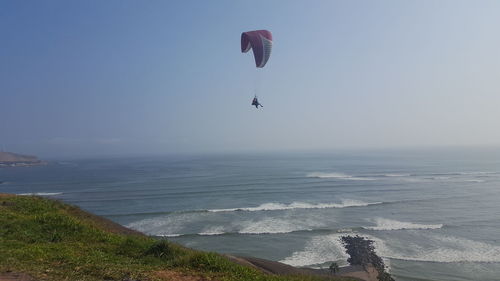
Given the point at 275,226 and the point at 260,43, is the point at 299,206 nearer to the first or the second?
the point at 275,226

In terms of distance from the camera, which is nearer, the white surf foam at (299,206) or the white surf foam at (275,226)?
the white surf foam at (275,226)

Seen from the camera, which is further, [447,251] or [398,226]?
[398,226]

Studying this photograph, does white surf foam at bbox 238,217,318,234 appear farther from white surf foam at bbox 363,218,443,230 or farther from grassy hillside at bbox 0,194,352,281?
grassy hillside at bbox 0,194,352,281

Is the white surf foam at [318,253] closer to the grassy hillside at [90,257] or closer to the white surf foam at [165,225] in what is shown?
the white surf foam at [165,225]

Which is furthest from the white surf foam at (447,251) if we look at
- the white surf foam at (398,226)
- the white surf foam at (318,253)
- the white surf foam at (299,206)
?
the white surf foam at (299,206)

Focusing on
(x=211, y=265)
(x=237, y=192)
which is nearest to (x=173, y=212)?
(x=237, y=192)

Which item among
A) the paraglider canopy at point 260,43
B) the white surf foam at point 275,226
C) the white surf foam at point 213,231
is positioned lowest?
the white surf foam at point 213,231

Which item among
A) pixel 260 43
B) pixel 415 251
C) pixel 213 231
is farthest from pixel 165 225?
pixel 415 251
